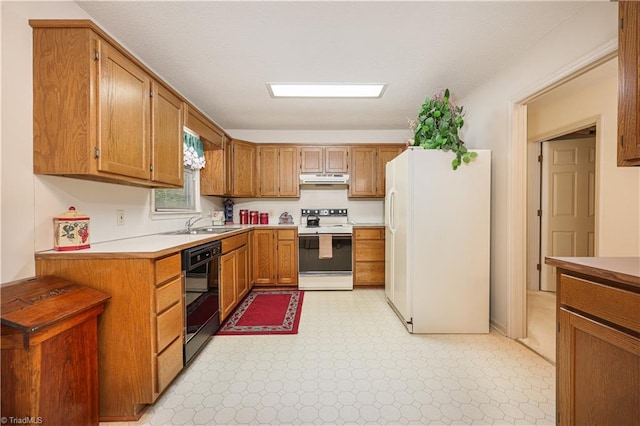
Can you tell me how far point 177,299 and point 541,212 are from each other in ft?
14.3

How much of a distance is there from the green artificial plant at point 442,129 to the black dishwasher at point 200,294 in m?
2.12

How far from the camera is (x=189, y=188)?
10.7ft

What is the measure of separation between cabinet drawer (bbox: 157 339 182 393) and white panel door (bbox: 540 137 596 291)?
4.31 m

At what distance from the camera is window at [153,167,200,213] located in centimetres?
257

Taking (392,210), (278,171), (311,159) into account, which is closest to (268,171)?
(278,171)

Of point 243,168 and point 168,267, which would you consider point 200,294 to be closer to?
point 168,267

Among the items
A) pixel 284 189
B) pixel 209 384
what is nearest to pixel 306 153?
pixel 284 189

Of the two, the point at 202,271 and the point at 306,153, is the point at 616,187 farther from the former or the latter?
the point at 202,271

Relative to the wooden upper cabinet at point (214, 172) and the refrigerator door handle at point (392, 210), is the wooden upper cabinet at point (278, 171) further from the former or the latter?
the refrigerator door handle at point (392, 210)

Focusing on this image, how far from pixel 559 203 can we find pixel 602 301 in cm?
321

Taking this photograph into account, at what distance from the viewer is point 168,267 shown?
155 cm

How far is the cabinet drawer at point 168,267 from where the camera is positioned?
1.46 meters

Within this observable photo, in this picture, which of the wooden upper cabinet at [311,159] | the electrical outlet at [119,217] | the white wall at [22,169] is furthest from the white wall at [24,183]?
the wooden upper cabinet at [311,159]

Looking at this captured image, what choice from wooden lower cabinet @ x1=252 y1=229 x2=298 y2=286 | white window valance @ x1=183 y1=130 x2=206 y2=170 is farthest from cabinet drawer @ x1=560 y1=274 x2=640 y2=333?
white window valance @ x1=183 y1=130 x2=206 y2=170
